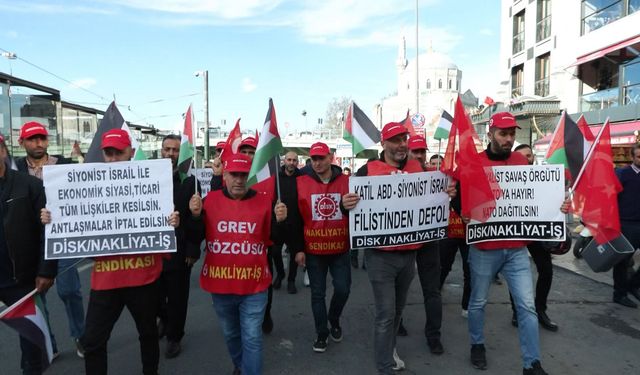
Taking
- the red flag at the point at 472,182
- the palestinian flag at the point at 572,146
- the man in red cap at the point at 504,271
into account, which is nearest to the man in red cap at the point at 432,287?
the man in red cap at the point at 504,271

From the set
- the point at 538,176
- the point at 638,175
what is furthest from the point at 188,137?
the point at 638,175

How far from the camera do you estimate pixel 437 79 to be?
→ 91.9 meters

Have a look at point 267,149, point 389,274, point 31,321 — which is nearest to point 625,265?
point 389,274

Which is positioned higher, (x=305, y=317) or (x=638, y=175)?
(x=638, y=175)

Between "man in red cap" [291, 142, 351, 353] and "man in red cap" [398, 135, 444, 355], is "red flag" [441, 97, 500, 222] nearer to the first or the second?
"man in red cap" [398, 135, 444, 355]

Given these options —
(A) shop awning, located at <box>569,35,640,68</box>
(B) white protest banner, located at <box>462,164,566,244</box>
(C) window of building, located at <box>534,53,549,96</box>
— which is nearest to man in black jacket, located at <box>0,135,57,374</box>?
(B) white protest banner, located at <box>462,164,566,244</box>

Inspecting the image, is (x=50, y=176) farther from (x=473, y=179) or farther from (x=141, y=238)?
(x=473, y=179)

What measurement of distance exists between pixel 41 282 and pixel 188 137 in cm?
182

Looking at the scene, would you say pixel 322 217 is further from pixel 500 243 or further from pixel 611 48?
pixel 611 48

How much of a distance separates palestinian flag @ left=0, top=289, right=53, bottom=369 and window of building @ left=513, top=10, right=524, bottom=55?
25737mm

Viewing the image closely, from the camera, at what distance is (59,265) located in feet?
14.3

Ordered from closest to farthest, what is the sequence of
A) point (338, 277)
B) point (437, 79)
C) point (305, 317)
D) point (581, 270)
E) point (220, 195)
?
point (220, 195), point (338, 277), point (305, 317), point (581, 270), point (437, 79)

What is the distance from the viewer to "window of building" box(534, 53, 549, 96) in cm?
2173

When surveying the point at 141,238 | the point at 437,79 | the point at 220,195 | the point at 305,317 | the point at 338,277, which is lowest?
the point at 305,317
